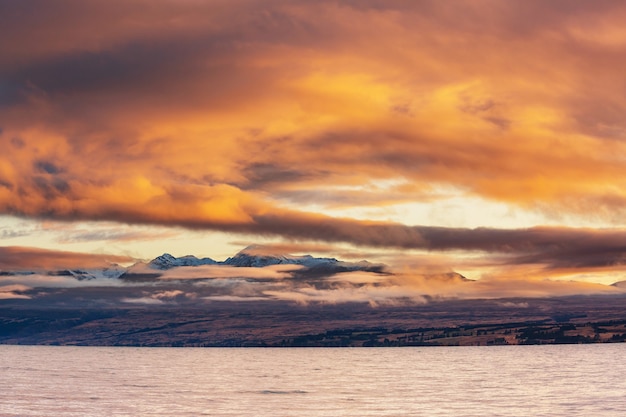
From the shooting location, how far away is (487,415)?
13525 centimetres

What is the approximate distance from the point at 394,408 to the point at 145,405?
143ft

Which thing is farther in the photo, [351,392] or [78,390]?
[78,390]

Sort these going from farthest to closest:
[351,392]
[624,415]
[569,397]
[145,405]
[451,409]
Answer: [351,392], [569,397], [145,405], [451,409], [624,415]

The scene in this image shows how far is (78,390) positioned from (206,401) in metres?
47.0

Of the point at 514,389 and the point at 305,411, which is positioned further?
the point at 514,389

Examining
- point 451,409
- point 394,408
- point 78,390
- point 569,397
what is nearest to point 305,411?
point 394,408

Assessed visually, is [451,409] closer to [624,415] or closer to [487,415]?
[487,415]

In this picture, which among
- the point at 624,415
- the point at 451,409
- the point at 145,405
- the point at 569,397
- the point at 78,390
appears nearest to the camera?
the point at 624,415

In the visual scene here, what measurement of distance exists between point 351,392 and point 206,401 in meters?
34.2

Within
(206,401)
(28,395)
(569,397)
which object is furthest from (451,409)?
(28,395)

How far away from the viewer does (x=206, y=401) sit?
162625mm

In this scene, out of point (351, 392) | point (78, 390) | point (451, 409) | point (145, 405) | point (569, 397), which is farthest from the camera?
point (78, 390)

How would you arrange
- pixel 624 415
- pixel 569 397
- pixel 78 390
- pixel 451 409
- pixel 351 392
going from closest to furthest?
pixel 624 415
pixel 451 409
pixel 569 397
pixel 351 392
pixel 78 390

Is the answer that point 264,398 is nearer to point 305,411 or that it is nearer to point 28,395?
point 305,411
